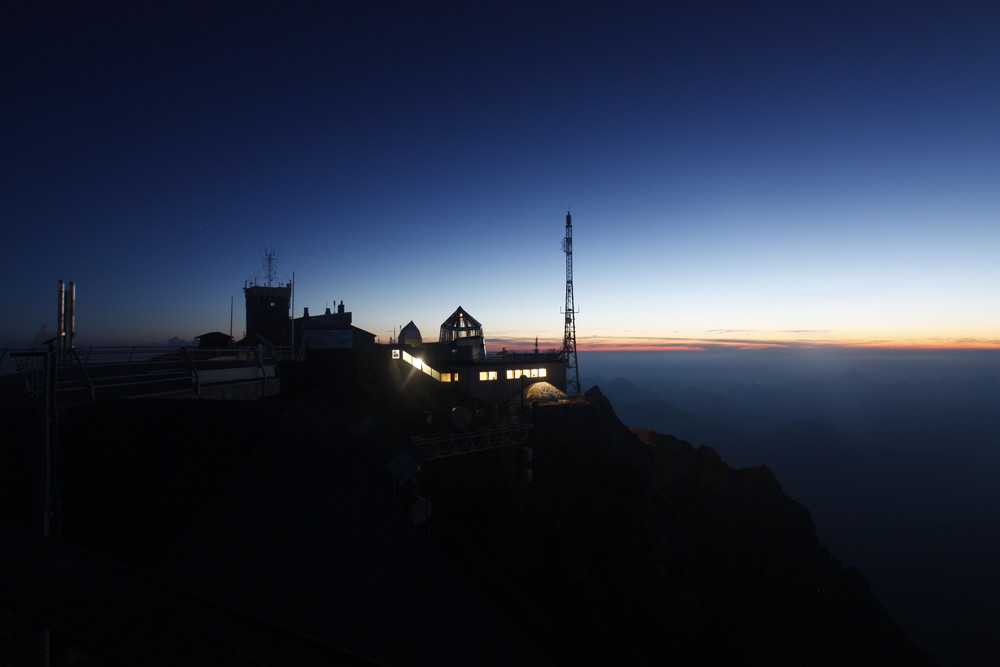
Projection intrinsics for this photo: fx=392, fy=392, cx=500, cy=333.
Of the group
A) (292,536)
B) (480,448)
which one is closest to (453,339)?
(480,448)

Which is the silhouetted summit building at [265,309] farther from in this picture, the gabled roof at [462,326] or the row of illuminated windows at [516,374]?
the row of illuminated windows at [516,374]

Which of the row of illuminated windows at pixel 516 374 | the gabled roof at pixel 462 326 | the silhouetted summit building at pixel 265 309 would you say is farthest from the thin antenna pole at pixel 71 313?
the silhouetted summit building at pixel 265 309

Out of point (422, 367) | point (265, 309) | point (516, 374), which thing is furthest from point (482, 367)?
point (265, 309)

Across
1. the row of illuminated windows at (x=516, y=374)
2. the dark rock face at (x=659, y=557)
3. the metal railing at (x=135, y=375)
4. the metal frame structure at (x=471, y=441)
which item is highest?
the metal railing at (x=135, y=375)

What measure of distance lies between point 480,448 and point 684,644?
2046cm

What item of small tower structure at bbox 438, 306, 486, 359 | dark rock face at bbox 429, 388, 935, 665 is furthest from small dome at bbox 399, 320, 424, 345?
dark rock face at bbox 429, 388, 935, 665

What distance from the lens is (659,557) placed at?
33.7 m

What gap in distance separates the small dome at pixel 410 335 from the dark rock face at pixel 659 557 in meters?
25.5

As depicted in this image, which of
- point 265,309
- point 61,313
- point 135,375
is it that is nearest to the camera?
point 135,375

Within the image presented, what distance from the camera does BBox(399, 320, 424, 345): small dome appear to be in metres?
54.9

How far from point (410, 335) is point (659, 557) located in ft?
129

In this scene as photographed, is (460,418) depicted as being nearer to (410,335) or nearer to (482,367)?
(482,367)

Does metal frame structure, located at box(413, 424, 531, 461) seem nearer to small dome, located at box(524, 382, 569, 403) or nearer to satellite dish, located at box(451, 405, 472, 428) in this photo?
satellite dish, located at box(451, 405, 472, 428)

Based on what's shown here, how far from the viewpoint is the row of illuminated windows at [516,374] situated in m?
43.8
